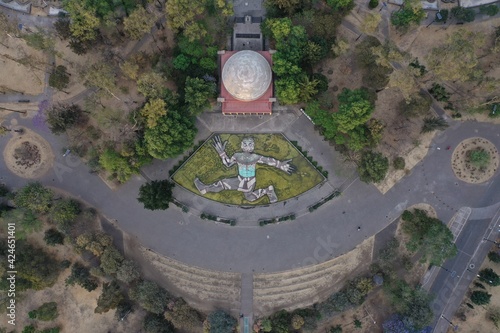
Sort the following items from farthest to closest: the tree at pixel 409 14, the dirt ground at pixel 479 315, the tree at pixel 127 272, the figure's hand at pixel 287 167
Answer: the figure's hand at pixel 287 167
the dirt ground at pixel 479 315
the tree at pixel 127 272
the tree at pixel 409 14

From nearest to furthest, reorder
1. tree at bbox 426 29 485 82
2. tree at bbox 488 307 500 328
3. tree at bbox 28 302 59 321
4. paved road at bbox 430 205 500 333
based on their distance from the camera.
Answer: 1. tree at bbox 426 29 485 82
2. tree at bbox 488 307 500 328
3. tree at bbox 28 302 59 321
4. paved road at bbox 430 205 500 333

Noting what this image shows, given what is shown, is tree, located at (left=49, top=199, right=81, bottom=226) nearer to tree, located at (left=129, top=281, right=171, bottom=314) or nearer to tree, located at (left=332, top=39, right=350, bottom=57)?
tree, located at (left=129, top=281, right=171, bottom=314)

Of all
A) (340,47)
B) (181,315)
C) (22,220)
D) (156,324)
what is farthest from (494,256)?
(22,220)

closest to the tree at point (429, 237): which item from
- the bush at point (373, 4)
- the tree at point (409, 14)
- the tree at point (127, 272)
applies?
the tree at point (409, 14)

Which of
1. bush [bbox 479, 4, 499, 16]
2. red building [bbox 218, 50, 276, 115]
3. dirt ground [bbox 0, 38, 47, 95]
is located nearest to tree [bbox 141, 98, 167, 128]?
red building [bbox 218, 50, 276, 115]

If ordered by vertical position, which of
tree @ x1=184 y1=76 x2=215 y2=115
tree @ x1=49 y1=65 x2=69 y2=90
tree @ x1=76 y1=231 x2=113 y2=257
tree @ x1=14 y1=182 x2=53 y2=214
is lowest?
tree @ x1=76 y1=231 x2=113 y2=257

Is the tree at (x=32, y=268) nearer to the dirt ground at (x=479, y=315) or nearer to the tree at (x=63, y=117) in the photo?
the tree at (x=63, y=117)

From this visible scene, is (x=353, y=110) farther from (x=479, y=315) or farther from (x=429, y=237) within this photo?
(x=479, y=315)
